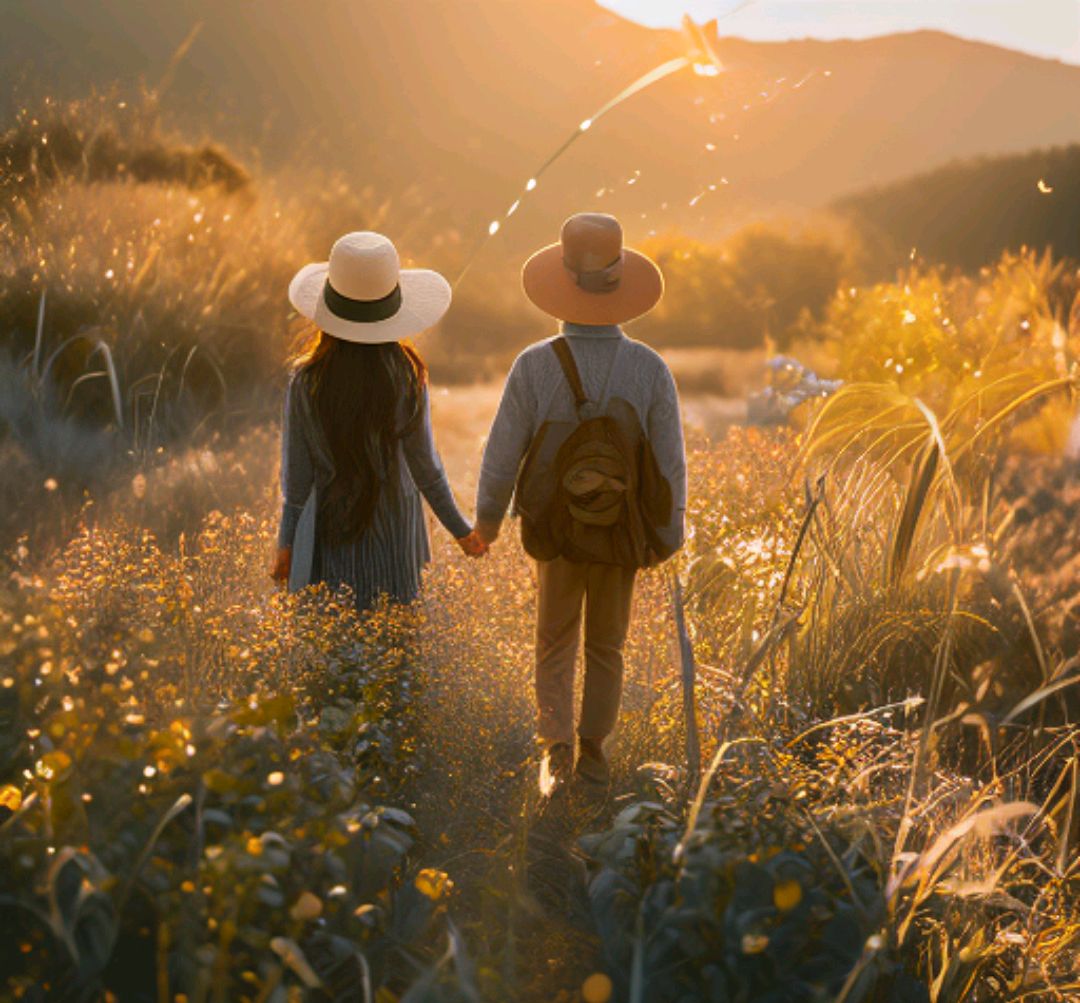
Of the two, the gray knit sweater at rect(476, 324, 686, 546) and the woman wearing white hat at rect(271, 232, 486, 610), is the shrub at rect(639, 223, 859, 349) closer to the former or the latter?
the woman wearing white hat at rect(271, 232, 486, 610)

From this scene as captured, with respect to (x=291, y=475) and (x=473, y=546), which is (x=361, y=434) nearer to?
(x=291, y=475)

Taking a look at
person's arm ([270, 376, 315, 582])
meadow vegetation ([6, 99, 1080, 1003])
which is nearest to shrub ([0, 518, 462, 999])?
meadow vegetation ([6, 99, 1080, 1003])

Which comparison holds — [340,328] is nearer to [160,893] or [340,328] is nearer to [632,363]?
[632,363]

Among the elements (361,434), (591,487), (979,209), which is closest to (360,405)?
(361,434)

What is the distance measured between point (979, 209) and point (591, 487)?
1914 centimetres

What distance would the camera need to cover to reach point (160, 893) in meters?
2.48

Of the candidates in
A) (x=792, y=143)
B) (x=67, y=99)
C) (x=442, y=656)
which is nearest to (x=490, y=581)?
(x=442, y=656)

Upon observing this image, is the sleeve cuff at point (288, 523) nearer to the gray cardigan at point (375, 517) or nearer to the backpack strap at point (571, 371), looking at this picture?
the gray cardigan at point (375, 517)

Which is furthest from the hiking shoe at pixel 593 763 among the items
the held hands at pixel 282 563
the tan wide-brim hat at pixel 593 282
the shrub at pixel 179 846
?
the tan wide-brim hat at pixel 593 282

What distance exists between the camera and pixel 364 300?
428 centimetres

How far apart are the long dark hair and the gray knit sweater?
38 cm

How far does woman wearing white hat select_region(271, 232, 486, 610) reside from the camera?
4230 millimetres

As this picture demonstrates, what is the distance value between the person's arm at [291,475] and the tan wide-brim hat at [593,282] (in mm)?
871

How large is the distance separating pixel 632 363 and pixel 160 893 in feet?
6.92
